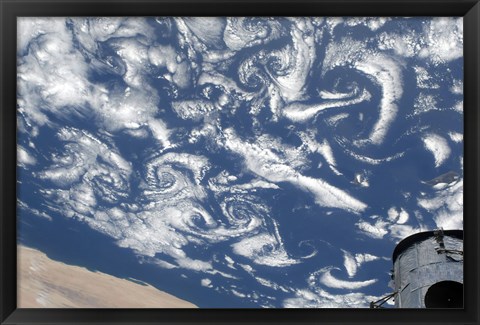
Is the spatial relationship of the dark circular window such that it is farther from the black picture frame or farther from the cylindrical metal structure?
the black picture frame

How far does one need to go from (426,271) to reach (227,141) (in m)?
3.97

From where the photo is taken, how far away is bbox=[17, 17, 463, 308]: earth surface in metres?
2.40

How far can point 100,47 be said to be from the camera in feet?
8.82

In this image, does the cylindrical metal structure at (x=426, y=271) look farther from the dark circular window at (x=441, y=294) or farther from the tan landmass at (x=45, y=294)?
the tan landmass at (x=45, y=294)

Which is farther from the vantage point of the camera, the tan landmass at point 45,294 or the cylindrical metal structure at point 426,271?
the cylindrical metal structure at point 426,271

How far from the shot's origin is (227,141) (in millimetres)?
4141

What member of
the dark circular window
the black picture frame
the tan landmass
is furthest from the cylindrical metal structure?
the tan landmass

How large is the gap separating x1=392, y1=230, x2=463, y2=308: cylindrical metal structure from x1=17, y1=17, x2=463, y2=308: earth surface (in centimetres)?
132

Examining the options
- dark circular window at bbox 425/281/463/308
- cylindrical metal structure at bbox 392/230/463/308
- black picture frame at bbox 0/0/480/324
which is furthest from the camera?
cylindrical metal structure at bbox 392/230/463/308
